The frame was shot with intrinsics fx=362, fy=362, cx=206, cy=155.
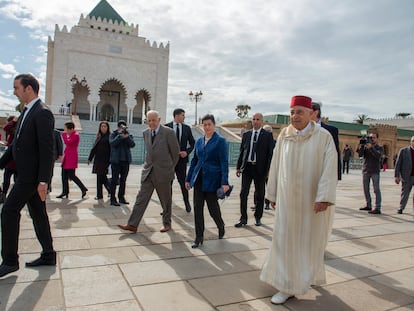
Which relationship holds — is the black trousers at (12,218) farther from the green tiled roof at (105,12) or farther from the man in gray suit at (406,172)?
the green tiled roof at (105,12)

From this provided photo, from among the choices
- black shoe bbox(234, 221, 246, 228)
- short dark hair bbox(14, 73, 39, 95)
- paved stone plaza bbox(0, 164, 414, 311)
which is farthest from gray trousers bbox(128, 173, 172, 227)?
short dark hair bbox(14, 73, 39, 95)

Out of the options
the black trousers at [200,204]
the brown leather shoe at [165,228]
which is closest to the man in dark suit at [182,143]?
the brown leather shoe at [165,228]

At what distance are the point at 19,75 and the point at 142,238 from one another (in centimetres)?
251

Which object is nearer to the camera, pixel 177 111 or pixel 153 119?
pixel 153 119

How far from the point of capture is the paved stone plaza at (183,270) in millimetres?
2977

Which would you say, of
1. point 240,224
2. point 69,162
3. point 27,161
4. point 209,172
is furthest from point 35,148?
Answer: point 69,162

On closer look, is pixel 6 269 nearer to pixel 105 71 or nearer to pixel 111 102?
pixel 105 71

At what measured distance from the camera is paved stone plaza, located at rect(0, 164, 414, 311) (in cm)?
298

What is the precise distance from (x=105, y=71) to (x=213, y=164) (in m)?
34.5

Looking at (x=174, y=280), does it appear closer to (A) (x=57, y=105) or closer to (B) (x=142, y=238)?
(B) (x=142, y=238)

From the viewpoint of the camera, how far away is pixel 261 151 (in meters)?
5.96

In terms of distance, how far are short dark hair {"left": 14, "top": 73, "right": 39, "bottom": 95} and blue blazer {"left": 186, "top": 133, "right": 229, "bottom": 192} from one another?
6.87ft

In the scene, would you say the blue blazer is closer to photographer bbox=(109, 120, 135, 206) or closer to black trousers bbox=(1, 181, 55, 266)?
black trousers bbox=(1, 181, 55, 266)

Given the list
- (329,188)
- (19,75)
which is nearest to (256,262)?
(329,188)
